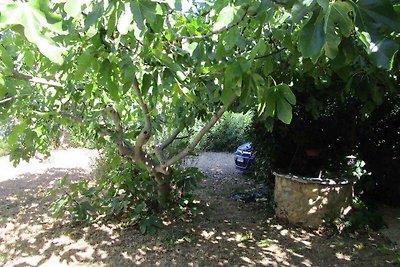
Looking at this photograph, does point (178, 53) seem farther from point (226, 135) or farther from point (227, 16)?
point (226, 135)

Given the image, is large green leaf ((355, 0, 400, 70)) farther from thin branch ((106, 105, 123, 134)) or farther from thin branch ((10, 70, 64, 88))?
thin branch ((106, 105, 123, 134))

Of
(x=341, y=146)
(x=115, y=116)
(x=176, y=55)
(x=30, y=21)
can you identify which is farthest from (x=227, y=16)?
(x=341, y=146)

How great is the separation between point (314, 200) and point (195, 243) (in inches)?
75.8

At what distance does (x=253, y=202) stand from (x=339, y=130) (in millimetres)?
2000

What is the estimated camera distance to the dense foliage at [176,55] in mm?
1085

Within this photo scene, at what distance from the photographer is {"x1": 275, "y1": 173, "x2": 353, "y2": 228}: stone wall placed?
538cm

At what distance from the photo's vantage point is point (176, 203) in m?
5.68

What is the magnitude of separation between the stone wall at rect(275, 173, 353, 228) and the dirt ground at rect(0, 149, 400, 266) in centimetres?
19

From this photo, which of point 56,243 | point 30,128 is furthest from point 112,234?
point 30,128

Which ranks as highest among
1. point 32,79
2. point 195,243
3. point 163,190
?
point 32,79

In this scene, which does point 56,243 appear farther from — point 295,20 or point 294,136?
point 295,20

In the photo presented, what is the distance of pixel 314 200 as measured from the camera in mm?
5387

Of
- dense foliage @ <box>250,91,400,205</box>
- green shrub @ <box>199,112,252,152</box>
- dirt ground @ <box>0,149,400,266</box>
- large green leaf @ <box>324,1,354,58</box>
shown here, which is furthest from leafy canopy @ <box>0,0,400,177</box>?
green shrub @ <box>199,112,252,152</box>

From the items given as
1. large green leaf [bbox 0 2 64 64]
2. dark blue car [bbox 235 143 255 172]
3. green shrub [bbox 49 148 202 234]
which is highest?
large green leaf [bbox 0 2 64 64]
